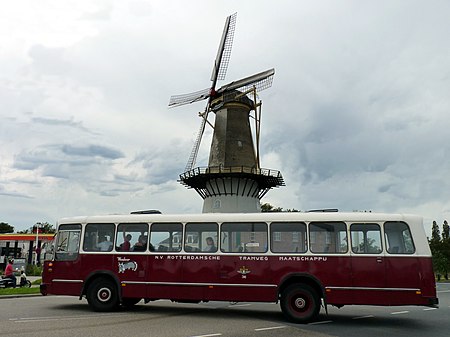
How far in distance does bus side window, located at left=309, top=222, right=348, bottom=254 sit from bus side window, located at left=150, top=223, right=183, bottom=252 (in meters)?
3.85

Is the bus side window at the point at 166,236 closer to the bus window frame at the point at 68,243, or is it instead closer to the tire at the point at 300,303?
the bus window frame at the point at 68,243

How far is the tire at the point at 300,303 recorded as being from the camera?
11.1 m

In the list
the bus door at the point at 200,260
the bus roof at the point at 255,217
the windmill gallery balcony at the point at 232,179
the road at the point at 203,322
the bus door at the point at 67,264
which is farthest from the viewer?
the windmill gallery balcony at the point at 232,179

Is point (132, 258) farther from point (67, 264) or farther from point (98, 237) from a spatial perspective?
point (67, 264)

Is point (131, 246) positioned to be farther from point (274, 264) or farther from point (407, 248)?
point (407, 248)

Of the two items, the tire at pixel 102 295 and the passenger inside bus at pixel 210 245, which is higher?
the passenger inside bus at pixel 210 245

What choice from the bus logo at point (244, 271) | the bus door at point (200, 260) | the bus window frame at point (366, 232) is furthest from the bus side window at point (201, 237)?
the bus window frame at point (366, 232)

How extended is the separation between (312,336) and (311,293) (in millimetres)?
2200

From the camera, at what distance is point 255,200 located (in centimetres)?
3650

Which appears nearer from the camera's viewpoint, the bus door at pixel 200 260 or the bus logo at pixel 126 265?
the bus door at pixel 200 260

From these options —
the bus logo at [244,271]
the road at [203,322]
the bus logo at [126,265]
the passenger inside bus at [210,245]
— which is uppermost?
the passenger inside bus at [210,245]

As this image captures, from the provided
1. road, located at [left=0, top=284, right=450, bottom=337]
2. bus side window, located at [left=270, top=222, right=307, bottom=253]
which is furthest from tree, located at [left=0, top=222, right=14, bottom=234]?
bus side window, located at [left=270, top=222, right=307, bottom=253]

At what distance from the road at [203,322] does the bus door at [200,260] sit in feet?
2.53

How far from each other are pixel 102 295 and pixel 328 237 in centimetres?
695
